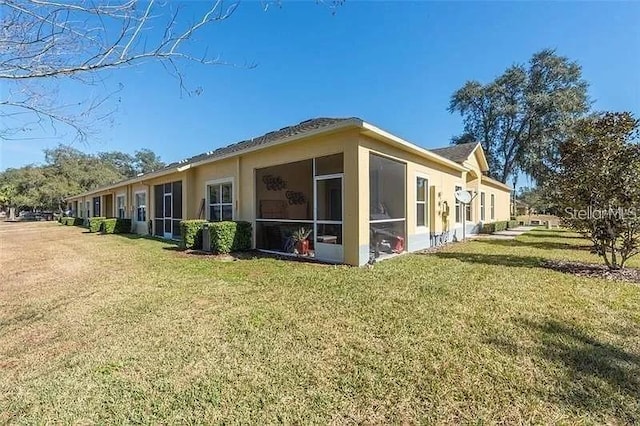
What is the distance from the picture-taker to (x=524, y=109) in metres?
28.5

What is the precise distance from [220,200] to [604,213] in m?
11.5

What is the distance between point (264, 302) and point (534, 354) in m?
3.49

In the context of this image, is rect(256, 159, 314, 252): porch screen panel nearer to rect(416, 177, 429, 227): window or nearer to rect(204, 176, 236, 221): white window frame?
rect(204, 176, 236, 221): white window frame

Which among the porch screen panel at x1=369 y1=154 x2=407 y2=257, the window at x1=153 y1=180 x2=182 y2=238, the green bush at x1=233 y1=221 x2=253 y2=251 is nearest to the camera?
the porch screen panel at x1=369 y1=154 x2=407 y2=257

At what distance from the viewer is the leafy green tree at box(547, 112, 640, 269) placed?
21.5ft

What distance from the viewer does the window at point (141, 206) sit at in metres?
17.3

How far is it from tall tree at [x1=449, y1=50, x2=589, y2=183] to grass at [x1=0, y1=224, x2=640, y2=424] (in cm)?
2515

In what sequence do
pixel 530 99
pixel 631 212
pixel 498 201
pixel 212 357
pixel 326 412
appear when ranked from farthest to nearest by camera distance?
pixel 530 99, pixel 498 201, pixel 631 212, pixel 212 357, pixel 326 412

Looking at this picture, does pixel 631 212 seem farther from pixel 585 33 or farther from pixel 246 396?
pixel 246 396

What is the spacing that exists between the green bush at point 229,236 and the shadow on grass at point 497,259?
237 inches

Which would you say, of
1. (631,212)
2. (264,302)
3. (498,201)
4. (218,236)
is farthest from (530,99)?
(264,302)

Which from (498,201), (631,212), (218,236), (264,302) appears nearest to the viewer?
(264,302)

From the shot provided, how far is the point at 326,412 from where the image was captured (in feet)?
7.52

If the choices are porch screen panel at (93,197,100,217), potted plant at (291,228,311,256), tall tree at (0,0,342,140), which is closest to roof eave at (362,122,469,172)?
potted plant at (291,228,311,256)
